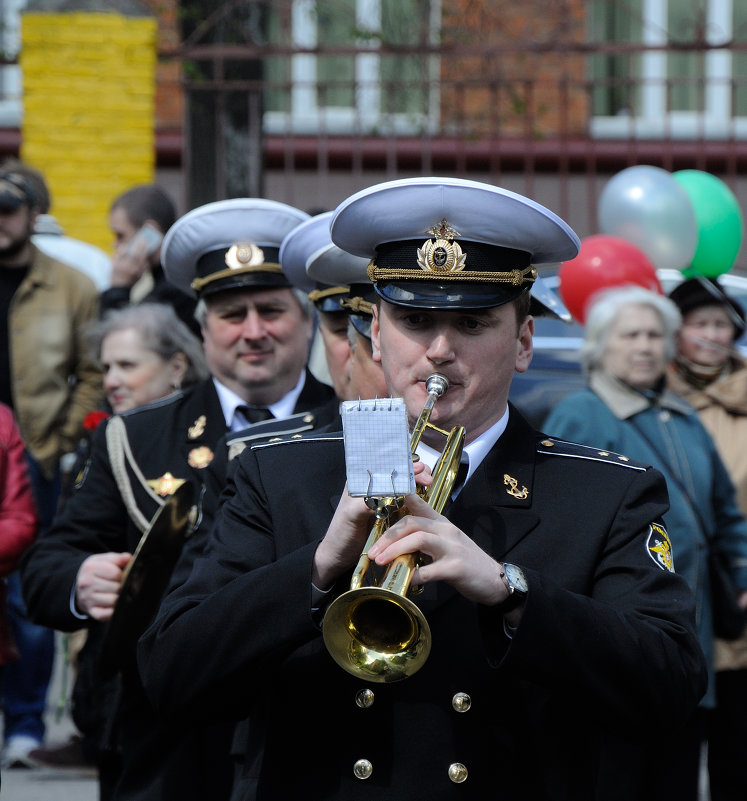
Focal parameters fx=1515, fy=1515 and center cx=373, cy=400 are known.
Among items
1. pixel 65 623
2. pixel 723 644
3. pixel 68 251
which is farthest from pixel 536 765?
pixel 68 251

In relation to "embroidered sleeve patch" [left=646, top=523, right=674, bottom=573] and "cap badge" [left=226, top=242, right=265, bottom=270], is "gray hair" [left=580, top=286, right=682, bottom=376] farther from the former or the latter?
"embroidered sleeve patch" [left=646, top=523, right=674, bottom=573]

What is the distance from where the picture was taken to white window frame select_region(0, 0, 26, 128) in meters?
10.5

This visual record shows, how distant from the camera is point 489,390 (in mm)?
2717

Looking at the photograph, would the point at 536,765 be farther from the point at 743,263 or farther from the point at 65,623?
the point at 743,263

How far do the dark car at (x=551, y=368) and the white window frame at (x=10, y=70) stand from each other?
4.65 meters

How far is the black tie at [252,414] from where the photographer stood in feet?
14.7

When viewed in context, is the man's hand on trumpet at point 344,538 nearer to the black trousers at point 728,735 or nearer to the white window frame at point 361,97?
the black trousers at point 728,735

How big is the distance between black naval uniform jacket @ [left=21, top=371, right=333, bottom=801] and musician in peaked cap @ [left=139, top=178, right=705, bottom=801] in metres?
1.16

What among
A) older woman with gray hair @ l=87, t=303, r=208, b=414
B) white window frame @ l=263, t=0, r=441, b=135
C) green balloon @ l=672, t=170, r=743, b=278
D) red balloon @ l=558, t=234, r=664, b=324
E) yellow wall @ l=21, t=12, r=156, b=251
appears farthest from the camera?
white window frame @ l=263, t=0, r=441, b=135

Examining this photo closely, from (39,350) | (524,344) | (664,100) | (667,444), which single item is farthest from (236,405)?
(664,100)

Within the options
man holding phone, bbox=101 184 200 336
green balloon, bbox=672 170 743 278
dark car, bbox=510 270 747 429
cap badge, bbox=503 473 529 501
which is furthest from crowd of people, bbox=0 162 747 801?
green balloon, bbox=672 170 743 278

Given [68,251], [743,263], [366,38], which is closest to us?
[68,251]

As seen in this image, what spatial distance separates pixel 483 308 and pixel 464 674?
2.12 ft

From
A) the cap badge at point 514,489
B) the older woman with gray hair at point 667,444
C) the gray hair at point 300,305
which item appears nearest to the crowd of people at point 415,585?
the cap badge at point 514,489
